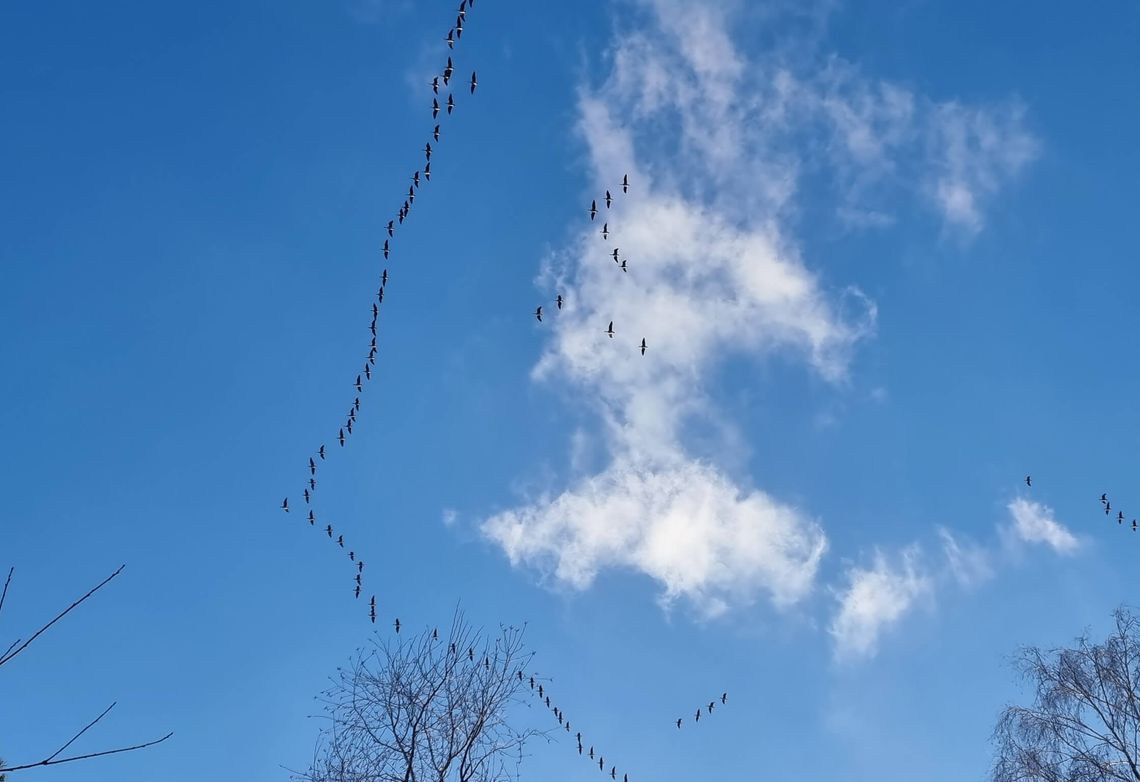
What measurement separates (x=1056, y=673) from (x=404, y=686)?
16.3m

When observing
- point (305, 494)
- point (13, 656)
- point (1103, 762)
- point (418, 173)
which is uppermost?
point (418, 173)

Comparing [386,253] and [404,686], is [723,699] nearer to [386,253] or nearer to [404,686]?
[404,686]

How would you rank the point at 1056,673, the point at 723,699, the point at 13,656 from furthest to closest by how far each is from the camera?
the point at 723,699 → the point at 1056,673 → the point at 13,656

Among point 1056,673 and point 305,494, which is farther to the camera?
point 305,494

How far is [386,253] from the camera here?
77.2 feet

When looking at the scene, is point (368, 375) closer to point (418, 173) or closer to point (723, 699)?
point (418, 173)

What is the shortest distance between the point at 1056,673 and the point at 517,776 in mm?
13828

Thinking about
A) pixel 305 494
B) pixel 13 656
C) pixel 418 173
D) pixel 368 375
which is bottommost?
pixel 13 656

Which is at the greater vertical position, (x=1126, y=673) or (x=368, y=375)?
(x=368, y=375)

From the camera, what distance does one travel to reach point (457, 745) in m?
21.0

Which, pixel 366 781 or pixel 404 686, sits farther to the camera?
pixel 404 686

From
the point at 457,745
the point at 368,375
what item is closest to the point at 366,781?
the point at 457,745

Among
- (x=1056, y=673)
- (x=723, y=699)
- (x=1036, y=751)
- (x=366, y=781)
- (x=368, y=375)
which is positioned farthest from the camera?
(x=723, y=699)

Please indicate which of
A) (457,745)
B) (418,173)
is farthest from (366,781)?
(418,173)
